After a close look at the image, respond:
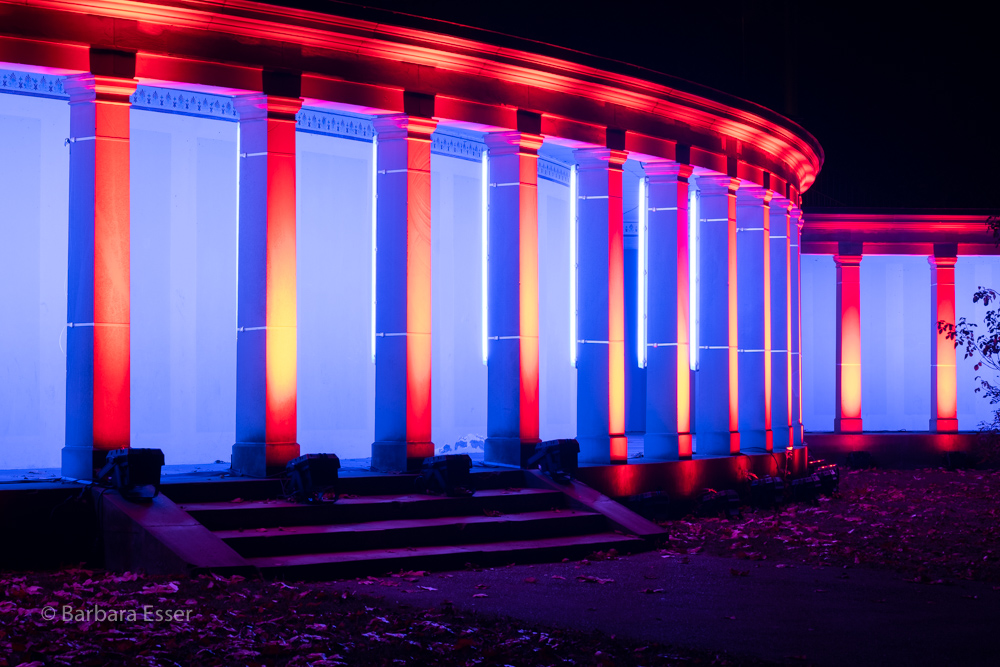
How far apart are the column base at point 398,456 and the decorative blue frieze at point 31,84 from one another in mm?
8645

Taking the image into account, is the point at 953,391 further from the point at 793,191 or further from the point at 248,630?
the point at 248,630

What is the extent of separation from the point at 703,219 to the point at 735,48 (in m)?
16.5

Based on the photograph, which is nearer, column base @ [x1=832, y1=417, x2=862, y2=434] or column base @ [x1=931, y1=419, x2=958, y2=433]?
column base @ [x1=832, y1=417, x2=862, y2=434]

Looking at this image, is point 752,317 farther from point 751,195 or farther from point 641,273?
point 641,273

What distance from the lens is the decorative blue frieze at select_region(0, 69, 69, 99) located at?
1994 centimetres

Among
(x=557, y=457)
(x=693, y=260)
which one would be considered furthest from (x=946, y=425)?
(x=557, y=457)

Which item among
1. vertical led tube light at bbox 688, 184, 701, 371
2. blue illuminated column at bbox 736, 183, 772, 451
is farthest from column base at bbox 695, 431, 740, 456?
vertical led tube light at bbox 688, 184, 701, 371

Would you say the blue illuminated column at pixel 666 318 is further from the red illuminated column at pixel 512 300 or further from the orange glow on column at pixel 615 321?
the red illuminated column at pixel 512 300

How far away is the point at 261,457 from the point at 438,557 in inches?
159

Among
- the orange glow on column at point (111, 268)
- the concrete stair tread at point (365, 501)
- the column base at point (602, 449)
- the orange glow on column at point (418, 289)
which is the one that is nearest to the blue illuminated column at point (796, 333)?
the column base at point (602, 449)

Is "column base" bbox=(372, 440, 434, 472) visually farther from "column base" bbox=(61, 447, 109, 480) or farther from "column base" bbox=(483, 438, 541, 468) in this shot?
"column base" bbox=(61, 447, 109, 480)

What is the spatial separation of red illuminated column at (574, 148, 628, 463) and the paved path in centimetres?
614

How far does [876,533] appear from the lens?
69.4 feet

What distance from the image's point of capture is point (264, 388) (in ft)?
63.2
